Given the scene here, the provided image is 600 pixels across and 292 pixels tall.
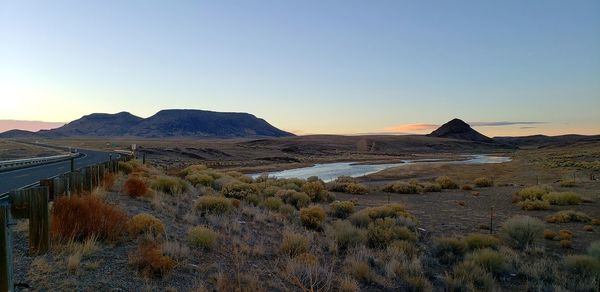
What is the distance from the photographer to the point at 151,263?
7.14 metres

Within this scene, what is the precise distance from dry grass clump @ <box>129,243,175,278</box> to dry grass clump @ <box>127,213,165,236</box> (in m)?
1.87

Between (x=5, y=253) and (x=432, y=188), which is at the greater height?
(x=5, y=253)

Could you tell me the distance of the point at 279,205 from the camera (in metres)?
17.8

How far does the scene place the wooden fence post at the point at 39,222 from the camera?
6660 mm

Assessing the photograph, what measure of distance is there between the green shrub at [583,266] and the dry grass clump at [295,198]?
11.4m

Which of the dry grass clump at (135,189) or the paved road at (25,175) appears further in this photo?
the paved road at (25,175)

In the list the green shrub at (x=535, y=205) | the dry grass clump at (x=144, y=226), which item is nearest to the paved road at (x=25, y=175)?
the dry grass clump at (x=144, y=226)

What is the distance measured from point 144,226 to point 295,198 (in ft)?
39.1

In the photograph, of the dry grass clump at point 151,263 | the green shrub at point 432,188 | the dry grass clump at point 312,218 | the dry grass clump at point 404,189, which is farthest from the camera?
the green shrub at point 432,188

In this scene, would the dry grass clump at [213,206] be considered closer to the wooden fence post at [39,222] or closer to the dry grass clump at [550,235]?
the wooden fence post at [39,222]

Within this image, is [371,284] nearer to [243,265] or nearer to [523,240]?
[243,265]

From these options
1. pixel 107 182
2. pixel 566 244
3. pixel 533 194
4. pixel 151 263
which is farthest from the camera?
pixel 533 194

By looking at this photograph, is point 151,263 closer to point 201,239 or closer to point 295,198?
point 201,239

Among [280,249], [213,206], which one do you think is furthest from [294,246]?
[213,206]
